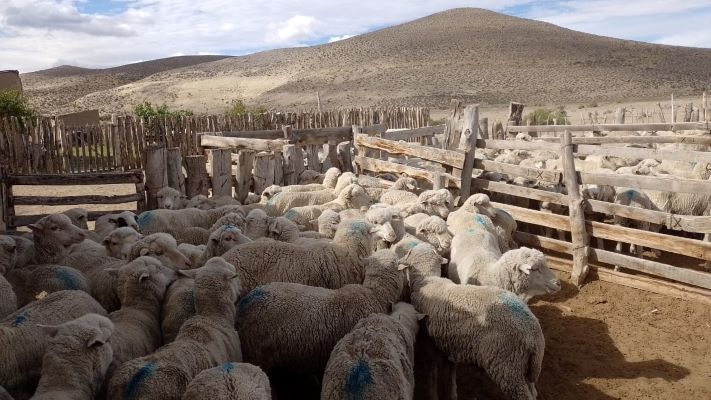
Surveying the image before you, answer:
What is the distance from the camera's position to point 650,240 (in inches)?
272

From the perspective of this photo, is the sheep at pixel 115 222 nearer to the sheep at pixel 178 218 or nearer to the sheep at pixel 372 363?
the sheep at pixel 178 218

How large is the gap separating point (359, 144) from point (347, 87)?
47.6 m

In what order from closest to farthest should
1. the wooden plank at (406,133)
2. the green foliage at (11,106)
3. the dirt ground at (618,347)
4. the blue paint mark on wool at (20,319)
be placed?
the blue paint mark on wool at (20,319), the dirt ground at (618,347), the wooden plank at (406,133), the green foliage at (11,106)

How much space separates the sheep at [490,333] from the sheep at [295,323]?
61 cm

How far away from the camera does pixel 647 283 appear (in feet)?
22.9

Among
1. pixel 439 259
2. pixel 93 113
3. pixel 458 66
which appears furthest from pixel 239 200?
pixel 458 66

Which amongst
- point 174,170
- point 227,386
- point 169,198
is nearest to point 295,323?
point 227,386

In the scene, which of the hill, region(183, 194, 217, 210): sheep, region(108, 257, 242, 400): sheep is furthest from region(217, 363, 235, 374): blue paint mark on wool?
the hill

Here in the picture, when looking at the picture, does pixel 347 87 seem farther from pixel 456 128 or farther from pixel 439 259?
pixel 439 259

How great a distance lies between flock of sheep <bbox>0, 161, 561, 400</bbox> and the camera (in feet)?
11.3

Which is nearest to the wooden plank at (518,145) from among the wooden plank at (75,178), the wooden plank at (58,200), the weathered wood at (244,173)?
the weathered wood at (244,173)

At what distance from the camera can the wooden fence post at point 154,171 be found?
8.28 m

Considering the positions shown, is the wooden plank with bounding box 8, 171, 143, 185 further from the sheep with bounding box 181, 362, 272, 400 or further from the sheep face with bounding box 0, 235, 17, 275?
the sheep with bounding box 181, 362, 272, 400

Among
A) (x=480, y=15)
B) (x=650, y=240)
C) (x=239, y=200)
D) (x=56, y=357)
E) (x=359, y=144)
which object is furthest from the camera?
(x=480, y=15)
